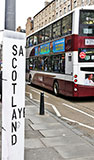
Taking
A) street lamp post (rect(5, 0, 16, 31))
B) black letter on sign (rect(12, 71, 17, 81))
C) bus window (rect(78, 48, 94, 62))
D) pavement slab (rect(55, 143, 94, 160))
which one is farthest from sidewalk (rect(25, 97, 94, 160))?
bus window (rect(78, 48, 94, 62))

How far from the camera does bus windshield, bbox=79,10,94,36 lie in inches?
453

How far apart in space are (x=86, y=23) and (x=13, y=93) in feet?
→ 31.6

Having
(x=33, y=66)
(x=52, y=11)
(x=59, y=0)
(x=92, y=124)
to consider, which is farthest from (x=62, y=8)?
(x=92, y=124)

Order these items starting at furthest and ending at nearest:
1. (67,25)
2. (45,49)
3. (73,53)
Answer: (45,49) < (67,25) < (73,53)

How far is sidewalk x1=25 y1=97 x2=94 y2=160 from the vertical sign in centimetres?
179

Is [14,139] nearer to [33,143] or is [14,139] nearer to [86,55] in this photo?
[33,143]

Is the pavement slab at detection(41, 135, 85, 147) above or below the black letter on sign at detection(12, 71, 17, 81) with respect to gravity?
below

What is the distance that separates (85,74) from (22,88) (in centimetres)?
895

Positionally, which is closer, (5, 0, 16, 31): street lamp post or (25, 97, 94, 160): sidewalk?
(5, 0, 16, 31): street lamp post

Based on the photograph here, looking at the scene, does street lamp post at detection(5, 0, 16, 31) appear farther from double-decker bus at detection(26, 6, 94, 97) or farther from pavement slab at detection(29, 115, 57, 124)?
double-decker bus at detection(26, 6, 94, 97)

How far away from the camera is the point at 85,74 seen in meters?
11.5

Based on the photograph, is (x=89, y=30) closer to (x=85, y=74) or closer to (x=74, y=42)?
(x=74, y=42)

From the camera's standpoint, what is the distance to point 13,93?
2781 millimetres

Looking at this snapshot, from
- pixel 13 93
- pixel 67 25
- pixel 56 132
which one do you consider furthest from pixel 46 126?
pixel 67 25
